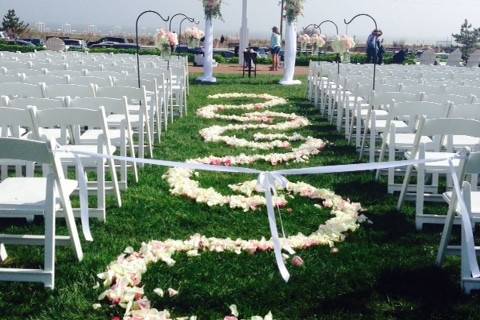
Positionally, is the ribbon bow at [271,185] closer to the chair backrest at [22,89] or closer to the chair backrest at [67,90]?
the chair backrest at [67,90]

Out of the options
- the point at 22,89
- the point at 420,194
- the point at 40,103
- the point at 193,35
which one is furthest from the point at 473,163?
the point at 193,35

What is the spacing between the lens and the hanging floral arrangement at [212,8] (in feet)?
62.1

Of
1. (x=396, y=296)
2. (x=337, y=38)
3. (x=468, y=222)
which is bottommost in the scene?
(x=396, y=296)

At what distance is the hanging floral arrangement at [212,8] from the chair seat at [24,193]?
15074mm

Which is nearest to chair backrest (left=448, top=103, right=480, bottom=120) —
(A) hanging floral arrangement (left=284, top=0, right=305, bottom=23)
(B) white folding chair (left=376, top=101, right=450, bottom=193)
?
(B) white folding chair (left=376, top=101, right=450, bottom=193)

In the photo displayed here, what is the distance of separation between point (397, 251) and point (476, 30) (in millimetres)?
53796

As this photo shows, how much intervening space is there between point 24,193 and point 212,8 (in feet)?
50.9

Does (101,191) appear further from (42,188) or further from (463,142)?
(463,142)

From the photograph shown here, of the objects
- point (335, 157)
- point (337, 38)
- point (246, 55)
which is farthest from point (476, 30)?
point (335, 157)

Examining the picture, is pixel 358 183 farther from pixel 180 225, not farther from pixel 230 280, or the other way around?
pixel 230 280

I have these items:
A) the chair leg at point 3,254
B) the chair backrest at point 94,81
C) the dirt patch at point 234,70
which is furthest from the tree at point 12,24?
the chair leg at point 3,254

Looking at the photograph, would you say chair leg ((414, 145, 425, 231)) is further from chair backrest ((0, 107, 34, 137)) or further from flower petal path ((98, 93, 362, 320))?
chair backrest ((0, 107, 34, 137))

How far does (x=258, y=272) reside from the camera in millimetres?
4504

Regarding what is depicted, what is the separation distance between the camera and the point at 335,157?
8602mm
